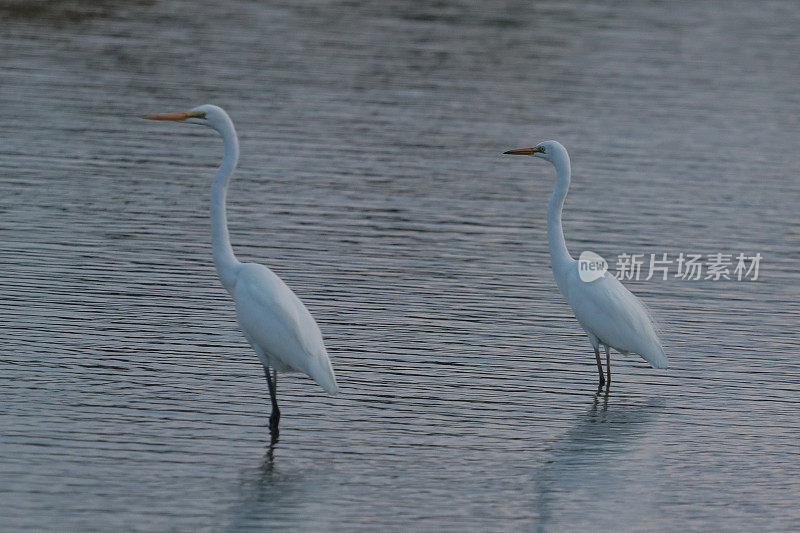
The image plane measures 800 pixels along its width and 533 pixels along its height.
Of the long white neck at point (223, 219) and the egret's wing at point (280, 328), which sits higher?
the long white neck at point (223, 219)

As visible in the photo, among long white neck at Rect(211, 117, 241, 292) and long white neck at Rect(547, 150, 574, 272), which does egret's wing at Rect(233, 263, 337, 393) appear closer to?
long white neck at Rect(211, 117, 241, 292)

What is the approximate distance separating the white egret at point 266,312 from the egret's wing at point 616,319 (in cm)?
266

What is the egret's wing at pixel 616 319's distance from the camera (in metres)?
11.0

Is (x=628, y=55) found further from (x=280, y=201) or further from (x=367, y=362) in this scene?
(x=367, y=362)

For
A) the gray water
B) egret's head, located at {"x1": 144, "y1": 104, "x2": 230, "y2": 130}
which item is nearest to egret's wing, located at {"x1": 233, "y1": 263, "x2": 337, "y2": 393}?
the gray water

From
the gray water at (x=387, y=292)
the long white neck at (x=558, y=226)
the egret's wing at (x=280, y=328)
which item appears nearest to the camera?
the gray water at (x=387, y=292)

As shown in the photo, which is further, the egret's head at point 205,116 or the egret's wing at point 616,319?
the egret's wing at point 616,319

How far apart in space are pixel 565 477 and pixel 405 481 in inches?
43.1

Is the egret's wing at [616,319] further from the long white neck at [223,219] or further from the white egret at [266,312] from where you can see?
the long white neck at [223,219]

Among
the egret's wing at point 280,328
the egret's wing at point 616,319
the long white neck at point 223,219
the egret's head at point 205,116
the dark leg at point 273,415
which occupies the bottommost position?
the dark leg at point 273,415

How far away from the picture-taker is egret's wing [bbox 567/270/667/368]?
1098 centimetres

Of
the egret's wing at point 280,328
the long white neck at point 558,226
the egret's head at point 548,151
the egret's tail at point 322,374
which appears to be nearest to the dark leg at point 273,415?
the egret's wing at point 280,328

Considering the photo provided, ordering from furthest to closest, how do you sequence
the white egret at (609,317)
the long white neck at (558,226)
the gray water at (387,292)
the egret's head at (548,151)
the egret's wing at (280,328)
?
the egret's head at (548,151), the long white neck at (558,226), the white egret at (609,317), the egret's wing at (280,328), the gray water at (387,292)

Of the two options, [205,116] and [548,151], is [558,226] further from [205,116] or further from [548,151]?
[205,116]
